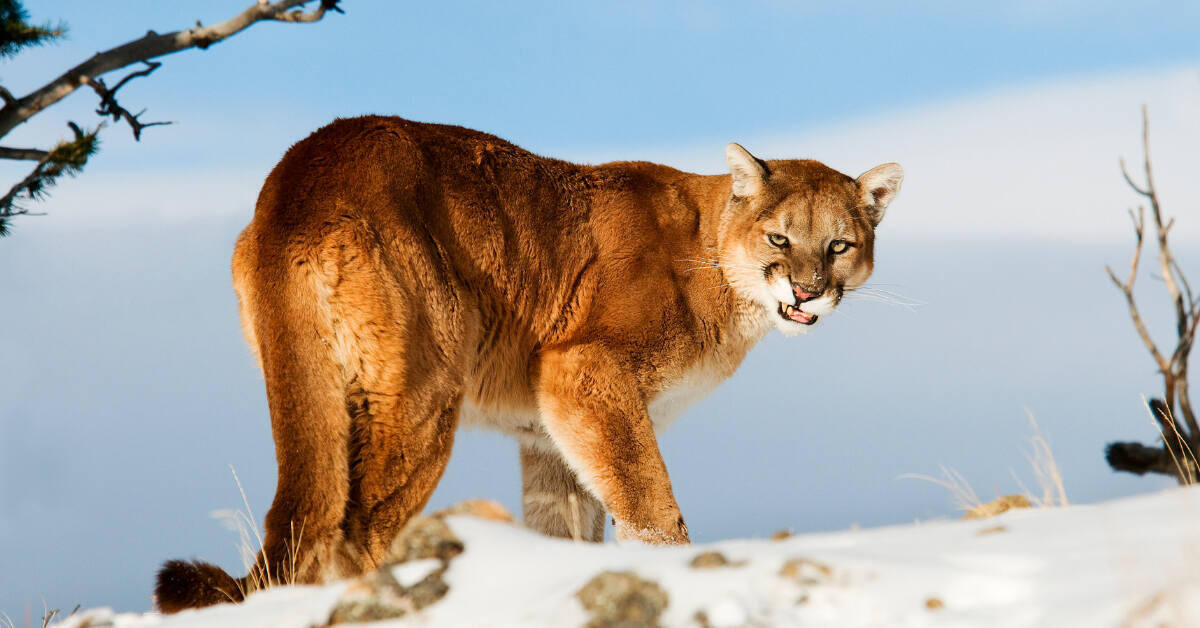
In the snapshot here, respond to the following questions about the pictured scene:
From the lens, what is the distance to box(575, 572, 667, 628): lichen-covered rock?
309 centimetres

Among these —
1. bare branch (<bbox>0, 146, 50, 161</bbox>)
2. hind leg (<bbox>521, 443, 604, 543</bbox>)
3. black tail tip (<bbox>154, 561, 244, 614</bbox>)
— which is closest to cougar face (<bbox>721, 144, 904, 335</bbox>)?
hind leg (<bbox>521, 443, 604, 543</bbox>)

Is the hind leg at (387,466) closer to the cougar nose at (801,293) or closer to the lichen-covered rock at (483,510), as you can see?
the lichen-covered rock at (483,510)

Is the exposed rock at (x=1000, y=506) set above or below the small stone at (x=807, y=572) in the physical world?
below

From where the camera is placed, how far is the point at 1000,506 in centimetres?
471

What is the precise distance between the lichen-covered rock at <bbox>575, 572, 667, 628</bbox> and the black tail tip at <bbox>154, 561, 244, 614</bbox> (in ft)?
7.20

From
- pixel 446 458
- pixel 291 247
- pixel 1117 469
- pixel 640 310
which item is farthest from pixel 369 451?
pixel 1117 469

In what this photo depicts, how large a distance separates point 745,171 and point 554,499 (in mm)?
2473

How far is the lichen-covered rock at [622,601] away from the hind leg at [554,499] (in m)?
3.64

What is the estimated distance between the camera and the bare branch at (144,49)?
7.96m

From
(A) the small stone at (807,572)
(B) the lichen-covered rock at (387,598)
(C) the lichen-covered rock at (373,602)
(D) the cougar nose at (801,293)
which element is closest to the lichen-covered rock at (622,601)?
(A) the small stone at (807,572)

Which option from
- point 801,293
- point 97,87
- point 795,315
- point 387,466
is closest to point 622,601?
point 387,466

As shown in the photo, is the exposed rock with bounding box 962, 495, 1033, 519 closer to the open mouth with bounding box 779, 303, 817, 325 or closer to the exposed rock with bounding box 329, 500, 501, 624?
the open mouth with bounding box 779, 303, 817, 325

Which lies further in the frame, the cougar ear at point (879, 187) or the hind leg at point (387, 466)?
the cougar ear at point (879, 187)

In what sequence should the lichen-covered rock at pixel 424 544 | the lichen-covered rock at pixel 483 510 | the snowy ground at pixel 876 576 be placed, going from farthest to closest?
the lichen-covered rock at pixel 483 510, the lichen-covered rock at pixel 424 544, the snowy ground at pixel 876 576
